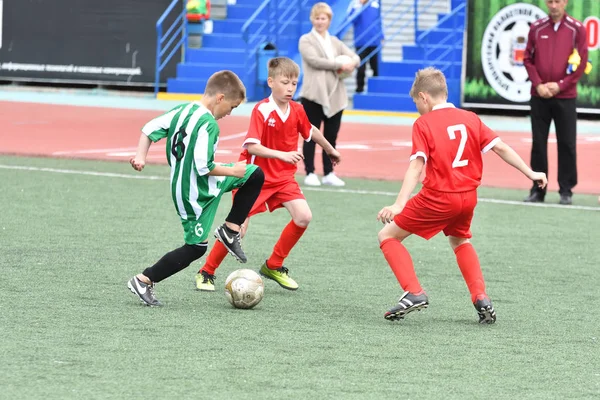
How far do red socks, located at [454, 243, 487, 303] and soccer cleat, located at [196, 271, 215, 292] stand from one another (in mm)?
1588

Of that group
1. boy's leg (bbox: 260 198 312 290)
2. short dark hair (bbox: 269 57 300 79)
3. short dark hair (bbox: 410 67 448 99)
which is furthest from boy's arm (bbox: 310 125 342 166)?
short dark hair (bbox: 410 67 448 99)

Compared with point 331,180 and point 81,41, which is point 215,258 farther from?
point 81,41

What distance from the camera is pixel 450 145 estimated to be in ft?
21.7

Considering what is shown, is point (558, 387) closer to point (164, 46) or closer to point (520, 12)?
point (520, 12)

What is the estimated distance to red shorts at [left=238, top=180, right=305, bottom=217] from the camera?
25.4 ft

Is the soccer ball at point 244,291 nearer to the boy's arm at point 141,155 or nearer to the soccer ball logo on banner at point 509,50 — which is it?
the boy's arm at point 141,155

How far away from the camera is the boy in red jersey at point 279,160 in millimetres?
7605

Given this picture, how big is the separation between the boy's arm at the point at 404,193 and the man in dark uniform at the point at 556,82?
6.08 metres

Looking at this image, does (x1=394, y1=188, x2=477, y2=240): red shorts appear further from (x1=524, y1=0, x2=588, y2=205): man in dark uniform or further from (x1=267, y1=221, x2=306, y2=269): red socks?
(x1=524, y1=0, x2=588, y2=205): man in dark uniform

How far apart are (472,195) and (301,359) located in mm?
1623

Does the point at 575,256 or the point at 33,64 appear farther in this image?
the point at 33,64

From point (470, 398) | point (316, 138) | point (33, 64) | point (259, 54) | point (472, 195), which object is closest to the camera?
point (470, 398)

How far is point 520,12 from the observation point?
21.8m

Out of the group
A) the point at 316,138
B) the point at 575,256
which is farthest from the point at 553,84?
the point at 316,138
